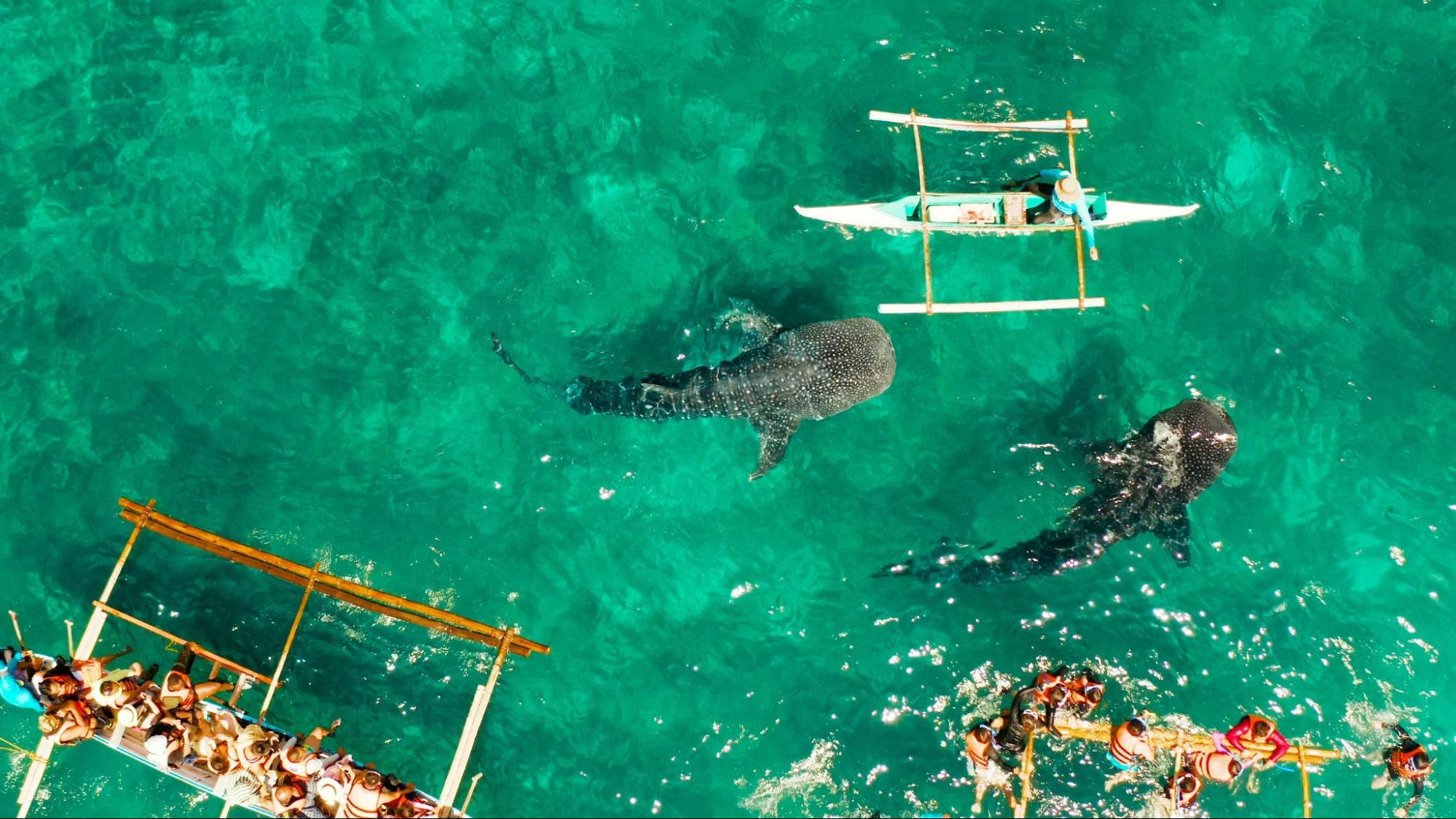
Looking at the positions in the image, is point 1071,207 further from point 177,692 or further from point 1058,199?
point 177,692

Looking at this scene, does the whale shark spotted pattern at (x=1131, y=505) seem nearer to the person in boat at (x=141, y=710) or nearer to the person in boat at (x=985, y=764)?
the person in boat at (x=985, y=764)

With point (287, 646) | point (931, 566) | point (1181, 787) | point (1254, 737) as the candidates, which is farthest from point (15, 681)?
point (1254, 737)

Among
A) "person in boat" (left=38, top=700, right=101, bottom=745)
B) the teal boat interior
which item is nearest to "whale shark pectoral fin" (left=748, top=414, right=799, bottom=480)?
the teal boat interior

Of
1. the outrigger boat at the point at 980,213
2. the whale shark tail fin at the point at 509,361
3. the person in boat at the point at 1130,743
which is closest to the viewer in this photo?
the person in boat at the point at 1130,743

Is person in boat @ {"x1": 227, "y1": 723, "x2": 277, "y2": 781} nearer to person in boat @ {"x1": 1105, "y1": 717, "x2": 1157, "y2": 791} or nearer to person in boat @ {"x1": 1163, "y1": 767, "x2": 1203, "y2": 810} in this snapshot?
person in boat @ {"x1": 1105, "y1": 717, "x2": 1157, "y2": 791}

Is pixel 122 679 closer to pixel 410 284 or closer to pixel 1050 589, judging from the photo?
pixel 410 284

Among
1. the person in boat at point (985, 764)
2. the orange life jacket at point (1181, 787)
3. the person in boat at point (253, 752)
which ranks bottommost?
the person in boat at point (253, 752)

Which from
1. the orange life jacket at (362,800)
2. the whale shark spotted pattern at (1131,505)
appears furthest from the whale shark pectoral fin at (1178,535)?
the orange life jacket at (362,800)
